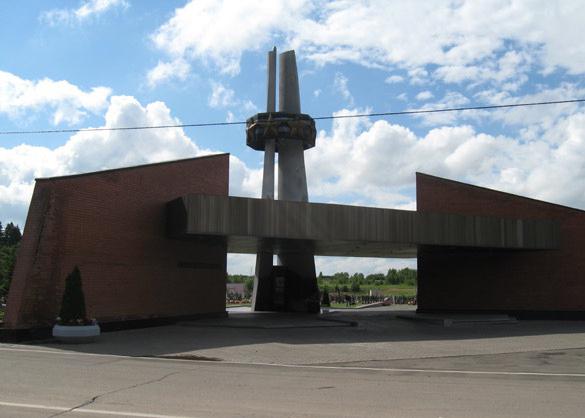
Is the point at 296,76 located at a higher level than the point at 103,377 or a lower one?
higher

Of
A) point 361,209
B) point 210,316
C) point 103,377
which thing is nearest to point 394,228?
point 361,209

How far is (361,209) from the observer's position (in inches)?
874

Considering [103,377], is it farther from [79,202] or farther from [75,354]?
[79,202]

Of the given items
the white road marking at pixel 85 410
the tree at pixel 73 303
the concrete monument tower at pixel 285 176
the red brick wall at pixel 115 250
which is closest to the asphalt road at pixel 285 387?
the white road marking at pixel 85 410

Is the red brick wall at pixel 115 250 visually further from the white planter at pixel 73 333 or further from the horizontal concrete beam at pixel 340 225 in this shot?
the white planter at pixel 73 333

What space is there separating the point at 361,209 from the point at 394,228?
5.43 feet

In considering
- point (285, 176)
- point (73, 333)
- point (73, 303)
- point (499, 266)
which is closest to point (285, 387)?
point (73, 333)

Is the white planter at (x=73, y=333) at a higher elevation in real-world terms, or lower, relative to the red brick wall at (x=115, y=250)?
lower

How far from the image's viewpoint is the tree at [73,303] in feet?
53.4

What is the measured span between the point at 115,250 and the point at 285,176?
16.0 meters

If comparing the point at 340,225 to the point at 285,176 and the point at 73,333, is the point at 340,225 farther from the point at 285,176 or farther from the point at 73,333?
the point at 285,176

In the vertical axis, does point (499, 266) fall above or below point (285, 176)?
below

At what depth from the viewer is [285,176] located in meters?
34.6

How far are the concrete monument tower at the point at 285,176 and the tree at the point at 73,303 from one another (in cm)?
1601
